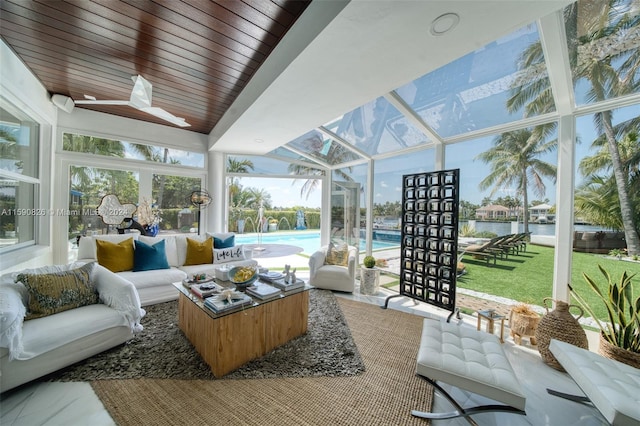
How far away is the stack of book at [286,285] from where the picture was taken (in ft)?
8.30

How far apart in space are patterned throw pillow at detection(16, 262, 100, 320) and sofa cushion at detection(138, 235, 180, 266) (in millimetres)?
1295

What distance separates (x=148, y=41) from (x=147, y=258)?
270 centimetres

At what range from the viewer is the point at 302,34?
1.80 meters

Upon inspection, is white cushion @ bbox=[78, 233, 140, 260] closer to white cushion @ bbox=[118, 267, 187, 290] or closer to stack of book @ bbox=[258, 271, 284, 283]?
white cushion @ bbox=[118, 267, 187, 290]

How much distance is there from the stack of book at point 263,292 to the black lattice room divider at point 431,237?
1.94 metres

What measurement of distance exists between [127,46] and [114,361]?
2.83m

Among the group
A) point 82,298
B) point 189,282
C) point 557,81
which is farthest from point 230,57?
point 557,81

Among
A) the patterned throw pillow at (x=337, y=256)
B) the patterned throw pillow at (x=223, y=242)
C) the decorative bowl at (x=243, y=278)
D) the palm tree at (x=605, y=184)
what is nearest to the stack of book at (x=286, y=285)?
the decorative bowl at (x=243, y=278)

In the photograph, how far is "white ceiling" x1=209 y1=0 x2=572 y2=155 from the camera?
1.45 metres

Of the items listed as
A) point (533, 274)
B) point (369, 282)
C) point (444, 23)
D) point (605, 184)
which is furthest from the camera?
point (369, 282)

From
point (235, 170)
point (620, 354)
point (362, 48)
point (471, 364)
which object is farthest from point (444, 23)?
point (235, 170)

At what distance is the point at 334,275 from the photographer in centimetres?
404

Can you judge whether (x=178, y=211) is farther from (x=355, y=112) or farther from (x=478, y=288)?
(x=478, y=288)

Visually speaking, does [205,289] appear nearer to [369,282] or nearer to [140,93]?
[140,93]
